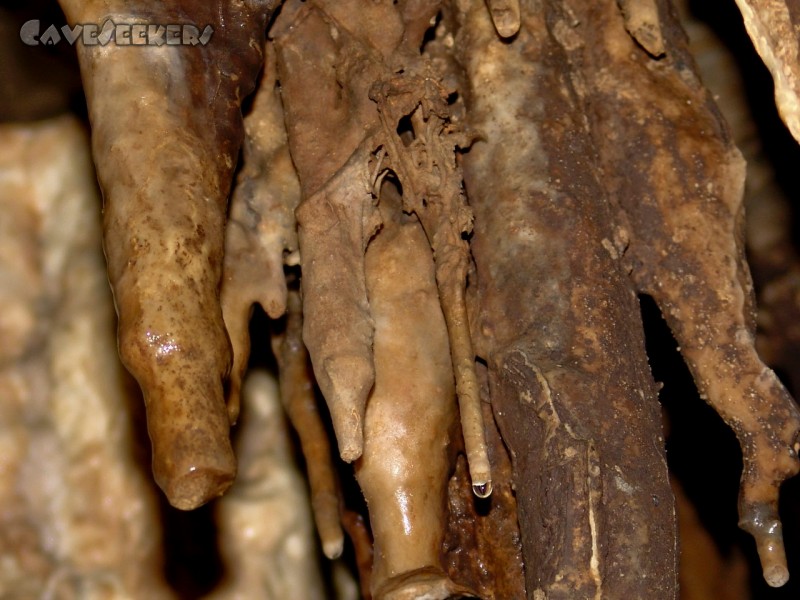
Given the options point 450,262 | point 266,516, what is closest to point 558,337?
point 450,262

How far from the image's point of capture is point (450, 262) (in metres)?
1.27

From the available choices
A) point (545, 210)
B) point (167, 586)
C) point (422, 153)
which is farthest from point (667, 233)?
point (167, 586)

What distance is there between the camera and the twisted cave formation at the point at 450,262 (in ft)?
3.66

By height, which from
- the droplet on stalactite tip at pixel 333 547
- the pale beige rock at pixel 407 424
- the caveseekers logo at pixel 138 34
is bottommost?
the droplet on stalactite tip at pixel 333 547

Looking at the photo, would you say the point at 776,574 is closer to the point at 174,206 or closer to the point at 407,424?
the point at 407,424

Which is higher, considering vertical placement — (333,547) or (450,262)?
(450,262)

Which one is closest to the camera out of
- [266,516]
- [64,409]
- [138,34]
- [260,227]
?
[138,34]

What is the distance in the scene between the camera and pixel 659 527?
Answer: 1145 millimetres

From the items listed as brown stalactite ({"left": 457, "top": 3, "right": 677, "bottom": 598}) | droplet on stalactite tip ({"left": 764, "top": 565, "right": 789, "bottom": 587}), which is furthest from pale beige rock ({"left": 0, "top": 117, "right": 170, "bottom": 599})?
droplet on stalactite tip ({"left": 764, "top": 565, "right": 789, "bottom": 587})

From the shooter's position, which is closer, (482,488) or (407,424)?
(482,488)

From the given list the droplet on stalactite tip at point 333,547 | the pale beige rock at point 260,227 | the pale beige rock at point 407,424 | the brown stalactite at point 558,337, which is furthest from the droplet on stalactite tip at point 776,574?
the pale beige rock at point 260,227

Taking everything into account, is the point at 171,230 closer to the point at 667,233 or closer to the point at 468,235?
the point at 468,235

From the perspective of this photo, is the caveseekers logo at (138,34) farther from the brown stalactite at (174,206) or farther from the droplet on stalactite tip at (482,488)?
the droplet on stalactite tip at (482,488)

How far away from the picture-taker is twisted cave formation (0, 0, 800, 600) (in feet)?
3.66
